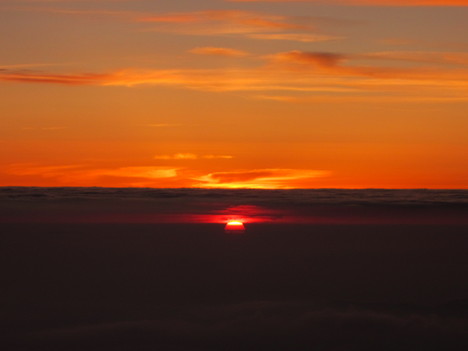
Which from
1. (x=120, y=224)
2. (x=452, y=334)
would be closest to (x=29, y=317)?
(x=452, y=334)

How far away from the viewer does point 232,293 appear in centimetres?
1338

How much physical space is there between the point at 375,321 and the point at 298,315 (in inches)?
48.7

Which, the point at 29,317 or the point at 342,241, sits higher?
the point at 29,317

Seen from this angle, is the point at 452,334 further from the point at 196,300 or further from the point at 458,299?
the point at 196,300

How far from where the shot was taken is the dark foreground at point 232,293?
1034cm

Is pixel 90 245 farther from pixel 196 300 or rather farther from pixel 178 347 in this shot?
pixel 178 347

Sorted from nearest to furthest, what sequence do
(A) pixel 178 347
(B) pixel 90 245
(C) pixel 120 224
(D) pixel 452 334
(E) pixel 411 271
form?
(A) pixel 178 347 → (D) pixel 452 334 → (E) pixel 411 271 → (B) pixel 90 245 → (C) pixel 120 224

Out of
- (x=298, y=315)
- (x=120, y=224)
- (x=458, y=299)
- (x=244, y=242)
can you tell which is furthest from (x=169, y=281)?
(x=120, y=224)

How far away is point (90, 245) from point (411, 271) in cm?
918

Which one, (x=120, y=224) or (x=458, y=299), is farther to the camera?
(x=120, y=224)

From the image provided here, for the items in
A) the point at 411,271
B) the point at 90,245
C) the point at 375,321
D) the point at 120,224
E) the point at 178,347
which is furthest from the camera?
the point at 120,224

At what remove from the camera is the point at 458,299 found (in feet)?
42.5

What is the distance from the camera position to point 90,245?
20.3 meters

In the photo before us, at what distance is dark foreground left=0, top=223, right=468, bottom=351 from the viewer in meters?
10.3
